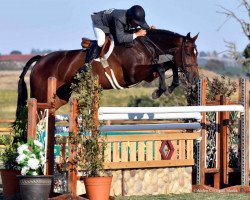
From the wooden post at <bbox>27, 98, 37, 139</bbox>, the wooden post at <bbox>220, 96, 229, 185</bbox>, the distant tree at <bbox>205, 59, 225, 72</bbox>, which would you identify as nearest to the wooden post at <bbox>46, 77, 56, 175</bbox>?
the wooden post at <bbox>27, 98, 37, 139</bbox>

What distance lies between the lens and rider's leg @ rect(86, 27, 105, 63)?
11.2 metres

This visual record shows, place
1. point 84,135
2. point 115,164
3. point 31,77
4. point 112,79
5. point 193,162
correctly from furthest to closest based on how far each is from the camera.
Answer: point 31,77 < point 112,79 < point 193,162 < point 115,164 < point 84,135

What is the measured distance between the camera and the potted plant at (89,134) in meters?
8.13

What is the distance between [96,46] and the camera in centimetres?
1126

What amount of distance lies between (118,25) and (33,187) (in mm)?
3688

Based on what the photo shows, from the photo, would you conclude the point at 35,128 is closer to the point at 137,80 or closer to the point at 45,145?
the point at 45,145

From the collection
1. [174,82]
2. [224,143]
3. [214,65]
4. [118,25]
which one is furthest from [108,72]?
[214,65]

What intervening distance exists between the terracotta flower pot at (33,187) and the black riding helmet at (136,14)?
3.65m

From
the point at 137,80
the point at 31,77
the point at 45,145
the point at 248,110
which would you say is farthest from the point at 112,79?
the point at 45,145

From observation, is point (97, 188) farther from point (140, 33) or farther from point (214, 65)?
point (214, 65)

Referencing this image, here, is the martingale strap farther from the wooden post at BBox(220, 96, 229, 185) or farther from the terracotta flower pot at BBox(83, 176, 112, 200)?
the terracotta flower pot at BBox(83, 176, 112, 200)

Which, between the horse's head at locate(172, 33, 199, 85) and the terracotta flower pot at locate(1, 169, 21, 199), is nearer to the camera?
the terracotta flower pot at locate(1, 169, 21, 199)

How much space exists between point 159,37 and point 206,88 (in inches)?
52.3

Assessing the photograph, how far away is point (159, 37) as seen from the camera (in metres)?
11.4
